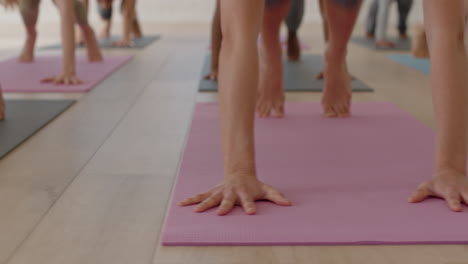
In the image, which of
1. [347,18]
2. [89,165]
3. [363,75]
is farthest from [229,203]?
[363,75]

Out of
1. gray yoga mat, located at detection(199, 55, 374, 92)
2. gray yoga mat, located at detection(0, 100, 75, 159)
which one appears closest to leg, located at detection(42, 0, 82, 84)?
gray yoga mat, located at detection(0, 100, 75, 159)

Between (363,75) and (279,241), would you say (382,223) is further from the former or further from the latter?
→ (363,75)

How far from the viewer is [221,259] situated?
3.65 ft

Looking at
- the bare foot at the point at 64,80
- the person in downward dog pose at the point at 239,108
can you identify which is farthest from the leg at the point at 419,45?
the person in downward dog pose at the point at 239,108

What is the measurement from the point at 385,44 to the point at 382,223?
3.84m

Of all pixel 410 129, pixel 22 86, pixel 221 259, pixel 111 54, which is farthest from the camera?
pixel 111 54

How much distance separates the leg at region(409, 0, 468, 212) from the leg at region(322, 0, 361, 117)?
0.85 m

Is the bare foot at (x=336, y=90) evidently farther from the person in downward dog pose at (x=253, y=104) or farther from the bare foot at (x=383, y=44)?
the bare foot at (x=383, y=44)

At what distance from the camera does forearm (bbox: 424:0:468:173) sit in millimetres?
1348

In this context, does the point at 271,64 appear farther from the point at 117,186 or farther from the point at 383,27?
the point at 383,27

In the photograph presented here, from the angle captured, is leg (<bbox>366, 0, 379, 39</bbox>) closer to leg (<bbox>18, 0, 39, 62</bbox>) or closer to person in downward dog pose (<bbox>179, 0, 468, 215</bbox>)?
leg (<bbox>18, 0, 39, 62</bbox>)

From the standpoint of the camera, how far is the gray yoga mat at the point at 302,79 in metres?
2.91

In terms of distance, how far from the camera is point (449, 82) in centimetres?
136

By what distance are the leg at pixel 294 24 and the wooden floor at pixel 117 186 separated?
2.89 ft
